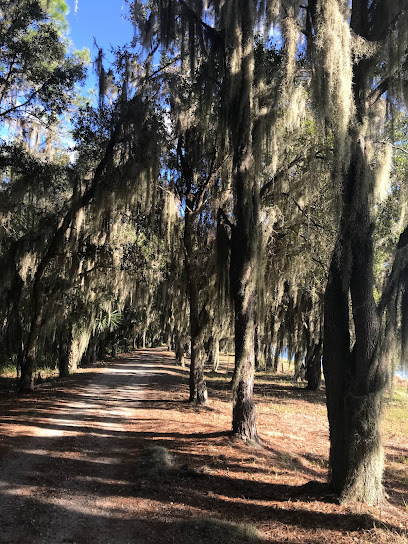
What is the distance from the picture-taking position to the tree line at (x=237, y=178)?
15.1 ft

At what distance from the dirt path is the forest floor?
0.05ft

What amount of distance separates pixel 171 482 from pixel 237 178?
4.89 meters

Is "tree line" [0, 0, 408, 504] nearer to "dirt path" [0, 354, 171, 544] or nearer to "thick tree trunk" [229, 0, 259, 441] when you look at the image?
"thick tree trunk" [229, 0, 259, 441]

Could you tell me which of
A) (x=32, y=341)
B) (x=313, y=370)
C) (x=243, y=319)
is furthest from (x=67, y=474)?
(x=313, y=370)

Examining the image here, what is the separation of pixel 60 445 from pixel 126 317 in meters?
24.1

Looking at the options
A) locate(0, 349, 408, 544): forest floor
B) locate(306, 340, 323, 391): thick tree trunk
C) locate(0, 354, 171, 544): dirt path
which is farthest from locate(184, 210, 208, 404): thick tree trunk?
locate(306, 340, 323, 391): thick tree trunk

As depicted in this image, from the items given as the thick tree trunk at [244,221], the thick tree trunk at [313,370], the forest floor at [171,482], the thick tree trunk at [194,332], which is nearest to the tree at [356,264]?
the forest floor at [171,482]

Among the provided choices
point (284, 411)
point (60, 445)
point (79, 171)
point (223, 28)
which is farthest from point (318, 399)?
point (223, 28)

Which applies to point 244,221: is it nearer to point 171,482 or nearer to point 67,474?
point 171,482

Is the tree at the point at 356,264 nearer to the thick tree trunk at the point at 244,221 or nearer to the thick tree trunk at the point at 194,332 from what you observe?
the thick tree trunk at the point at 244,221

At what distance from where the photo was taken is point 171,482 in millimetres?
5051

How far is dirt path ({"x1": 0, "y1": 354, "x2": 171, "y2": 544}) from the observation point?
3.74 metres

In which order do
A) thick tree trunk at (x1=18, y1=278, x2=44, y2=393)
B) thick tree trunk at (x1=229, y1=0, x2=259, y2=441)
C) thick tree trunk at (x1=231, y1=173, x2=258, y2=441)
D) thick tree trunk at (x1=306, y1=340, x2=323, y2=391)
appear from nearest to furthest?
thick tree trunk at (x1=229, y1=0, x2=259, y2=441)
thick tree trunk at (x1=231, y1=173, x2=258, y2=441)
thick tree trunk at (x1=18, y1=278, x2=44, y2=393)
thick tree trunk at (x1=306, y1=340, x2=323, y2=391)

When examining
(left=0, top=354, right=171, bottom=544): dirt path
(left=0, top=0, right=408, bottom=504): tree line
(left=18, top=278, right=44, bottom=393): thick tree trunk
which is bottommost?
(left=0, top=354, right=171, bottom=544): dirt path
